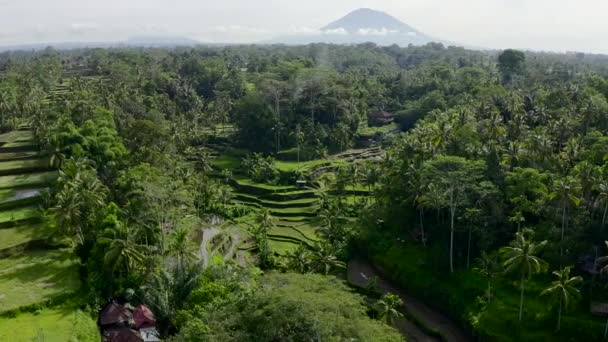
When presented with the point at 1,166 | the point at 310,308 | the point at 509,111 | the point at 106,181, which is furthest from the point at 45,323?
the point at 509,111

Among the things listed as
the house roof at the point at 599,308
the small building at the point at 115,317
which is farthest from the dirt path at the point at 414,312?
the small building at the point at 115,317

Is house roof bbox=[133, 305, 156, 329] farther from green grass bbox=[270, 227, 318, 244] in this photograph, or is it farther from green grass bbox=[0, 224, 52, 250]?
green grass bbox=[270, 227, 318, 244]

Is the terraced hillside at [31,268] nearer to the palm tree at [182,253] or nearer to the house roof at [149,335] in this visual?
the house roof at [149,335]

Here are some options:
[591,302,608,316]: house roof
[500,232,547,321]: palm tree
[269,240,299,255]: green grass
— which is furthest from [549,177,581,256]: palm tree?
[269,240,299,255]: green grass

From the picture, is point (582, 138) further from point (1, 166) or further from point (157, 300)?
point (1, 166)

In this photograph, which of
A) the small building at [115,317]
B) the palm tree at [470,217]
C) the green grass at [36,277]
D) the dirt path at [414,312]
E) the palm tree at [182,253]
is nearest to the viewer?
the green grass at [36,277]
